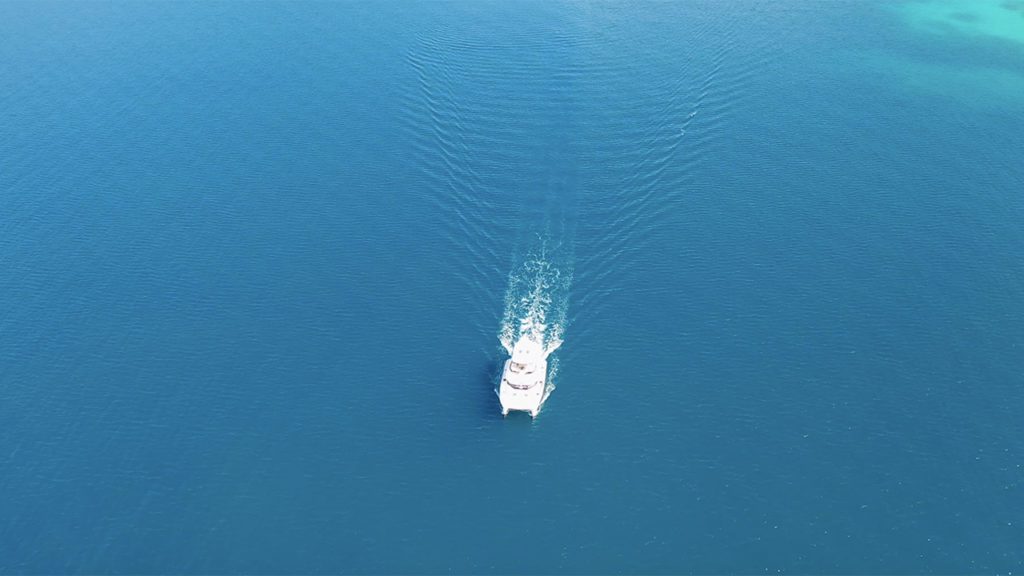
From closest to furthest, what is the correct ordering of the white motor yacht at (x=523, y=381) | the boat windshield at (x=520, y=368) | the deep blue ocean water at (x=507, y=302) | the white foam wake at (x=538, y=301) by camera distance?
the deep blue ocean water at (x=507, y=302), the white motor yacht at (x=523, y=381), the boat windshield at (x=520, y=368), the white foam wake at (x=538, y=301)

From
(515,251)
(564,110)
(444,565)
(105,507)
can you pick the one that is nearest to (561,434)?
(444,565)

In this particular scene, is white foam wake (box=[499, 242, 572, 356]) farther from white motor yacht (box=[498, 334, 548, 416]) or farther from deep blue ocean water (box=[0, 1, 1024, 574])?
white motor yacht (box=[498, 334, 548, 416])

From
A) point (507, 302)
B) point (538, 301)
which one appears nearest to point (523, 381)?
point (507, 302)

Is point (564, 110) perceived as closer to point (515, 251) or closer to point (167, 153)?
point (515, 251)

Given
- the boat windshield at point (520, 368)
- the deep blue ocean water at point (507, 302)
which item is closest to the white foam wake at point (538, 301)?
the deep blue ocean water at point (507, 302)

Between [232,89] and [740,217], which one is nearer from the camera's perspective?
[740,217]

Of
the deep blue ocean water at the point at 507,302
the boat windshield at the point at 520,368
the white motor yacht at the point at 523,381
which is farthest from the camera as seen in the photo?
the boat windshield at the point at 520,368

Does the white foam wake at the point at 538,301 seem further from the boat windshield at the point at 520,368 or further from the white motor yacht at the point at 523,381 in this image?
the boat windshield at the point at 520,368
